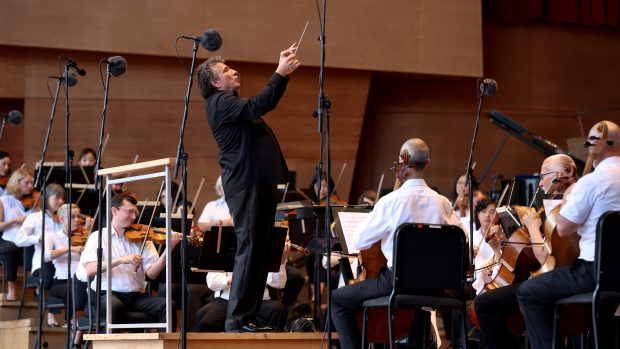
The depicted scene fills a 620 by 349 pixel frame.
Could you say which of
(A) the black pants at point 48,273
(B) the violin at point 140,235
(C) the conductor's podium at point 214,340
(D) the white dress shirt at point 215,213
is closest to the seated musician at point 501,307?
(C) the conductor's podium at point 214,340

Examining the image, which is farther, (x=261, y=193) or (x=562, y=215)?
(x=261, y=193)

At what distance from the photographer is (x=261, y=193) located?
16.6ft

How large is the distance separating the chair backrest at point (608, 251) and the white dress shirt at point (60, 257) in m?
4.40

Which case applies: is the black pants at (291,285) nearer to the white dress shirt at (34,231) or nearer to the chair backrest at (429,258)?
the white dress shirt at (34,231)

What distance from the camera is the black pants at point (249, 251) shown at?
5012 mm

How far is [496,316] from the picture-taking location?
476 cm

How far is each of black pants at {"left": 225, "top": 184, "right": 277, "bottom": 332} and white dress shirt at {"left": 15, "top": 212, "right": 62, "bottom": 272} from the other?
119 inches

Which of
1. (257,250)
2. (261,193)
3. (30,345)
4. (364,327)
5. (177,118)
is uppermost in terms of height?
(177,118)

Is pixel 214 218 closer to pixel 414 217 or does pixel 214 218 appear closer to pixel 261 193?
pixel 261 193

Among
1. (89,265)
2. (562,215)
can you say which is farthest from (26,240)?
(562,215)

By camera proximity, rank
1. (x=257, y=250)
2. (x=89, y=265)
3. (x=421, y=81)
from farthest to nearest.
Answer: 1. (x=421, y=81)
2. (x=89, y=265)
3. (x=257, y=250)

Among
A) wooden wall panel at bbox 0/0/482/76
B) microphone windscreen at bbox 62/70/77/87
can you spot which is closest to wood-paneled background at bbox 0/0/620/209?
wooden wall panel at bbox 0/0/482/76

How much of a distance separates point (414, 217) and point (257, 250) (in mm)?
912

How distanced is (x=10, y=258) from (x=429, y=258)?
4676 mm
